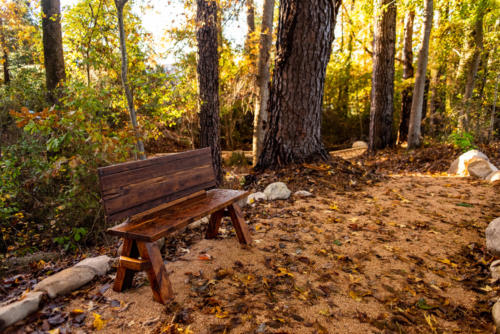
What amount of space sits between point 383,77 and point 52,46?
8.34 meters

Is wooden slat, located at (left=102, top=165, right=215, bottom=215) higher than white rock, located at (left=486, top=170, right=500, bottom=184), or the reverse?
wooden slat, located at (left=102, top=165, right=215, bottom=215)

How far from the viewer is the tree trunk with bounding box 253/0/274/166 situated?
8.17m

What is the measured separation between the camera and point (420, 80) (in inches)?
289

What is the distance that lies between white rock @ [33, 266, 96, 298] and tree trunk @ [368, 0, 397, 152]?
8.36 metres

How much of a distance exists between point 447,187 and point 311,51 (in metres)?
3.19

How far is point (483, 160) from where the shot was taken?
529 cm

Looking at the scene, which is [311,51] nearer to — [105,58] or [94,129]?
[94,129]

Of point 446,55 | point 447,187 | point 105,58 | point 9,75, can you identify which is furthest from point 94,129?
point 9,75

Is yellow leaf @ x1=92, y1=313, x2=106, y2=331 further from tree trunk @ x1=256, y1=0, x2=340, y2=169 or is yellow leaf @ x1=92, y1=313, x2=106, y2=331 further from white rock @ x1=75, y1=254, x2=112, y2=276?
tree trunk @ x1=256, y1=0, x2=340, y2=169

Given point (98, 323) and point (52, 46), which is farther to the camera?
point (52, 46)

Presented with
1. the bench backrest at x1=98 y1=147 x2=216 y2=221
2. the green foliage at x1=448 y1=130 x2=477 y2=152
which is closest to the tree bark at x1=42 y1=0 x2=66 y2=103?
the bench backrest at x1=98 y1=147 x2=216 y2=221

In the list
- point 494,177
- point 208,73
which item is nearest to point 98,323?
point 208,73

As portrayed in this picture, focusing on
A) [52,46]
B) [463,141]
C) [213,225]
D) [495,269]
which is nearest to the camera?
[495,269]

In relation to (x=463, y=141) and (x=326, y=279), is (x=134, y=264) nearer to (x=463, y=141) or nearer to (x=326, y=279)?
(x=326, y=279)
